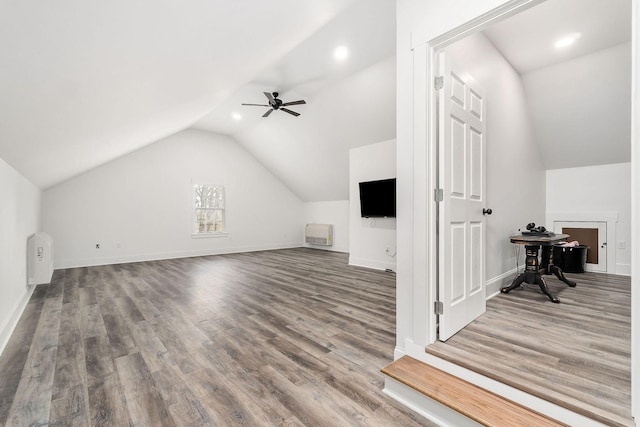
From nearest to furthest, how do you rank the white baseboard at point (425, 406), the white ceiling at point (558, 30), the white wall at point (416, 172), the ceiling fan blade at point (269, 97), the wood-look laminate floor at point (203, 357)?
the white baseboard at point (425, 406), the wood-look laminate floor at point (203, 357), the white wall at point (416, 172), the white ceiling at point (558, 30), the ceiling fan blade at point (269, 97)

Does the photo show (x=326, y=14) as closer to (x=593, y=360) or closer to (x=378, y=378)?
(x=378, y=378)

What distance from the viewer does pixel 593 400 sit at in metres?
1.32

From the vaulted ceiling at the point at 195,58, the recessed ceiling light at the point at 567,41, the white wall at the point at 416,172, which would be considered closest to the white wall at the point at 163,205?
the vaulted ceiling at the point at 195,58

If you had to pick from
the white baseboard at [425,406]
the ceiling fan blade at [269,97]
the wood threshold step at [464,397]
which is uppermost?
the ceiling fan blade at [269,97]

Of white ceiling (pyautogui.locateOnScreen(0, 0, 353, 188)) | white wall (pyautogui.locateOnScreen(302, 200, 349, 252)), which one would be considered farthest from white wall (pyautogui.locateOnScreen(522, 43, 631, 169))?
white wall (pyautogui.locateOnScreen(302, 200, 349, 252))

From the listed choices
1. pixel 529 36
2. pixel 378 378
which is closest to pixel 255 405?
pixel 378 378

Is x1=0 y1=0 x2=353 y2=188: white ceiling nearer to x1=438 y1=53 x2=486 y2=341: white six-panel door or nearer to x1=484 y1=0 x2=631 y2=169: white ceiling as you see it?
x1=438 y1=53 x2=486 y2=341: white six-panel door

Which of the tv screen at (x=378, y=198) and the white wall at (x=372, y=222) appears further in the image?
the white wall at (x=372, y=222)

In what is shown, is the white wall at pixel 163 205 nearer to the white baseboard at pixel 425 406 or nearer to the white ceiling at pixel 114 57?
the white ceiling at pixel 114 57

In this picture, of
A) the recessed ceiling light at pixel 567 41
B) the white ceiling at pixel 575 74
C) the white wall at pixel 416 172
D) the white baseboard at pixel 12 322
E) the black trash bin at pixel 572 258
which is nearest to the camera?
the white wall at pixel 416 172

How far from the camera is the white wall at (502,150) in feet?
9.52

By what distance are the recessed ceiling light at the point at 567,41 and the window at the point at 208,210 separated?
280 inches

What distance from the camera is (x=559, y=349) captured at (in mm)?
1848

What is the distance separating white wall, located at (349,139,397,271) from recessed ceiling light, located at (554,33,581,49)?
7.98 ft
